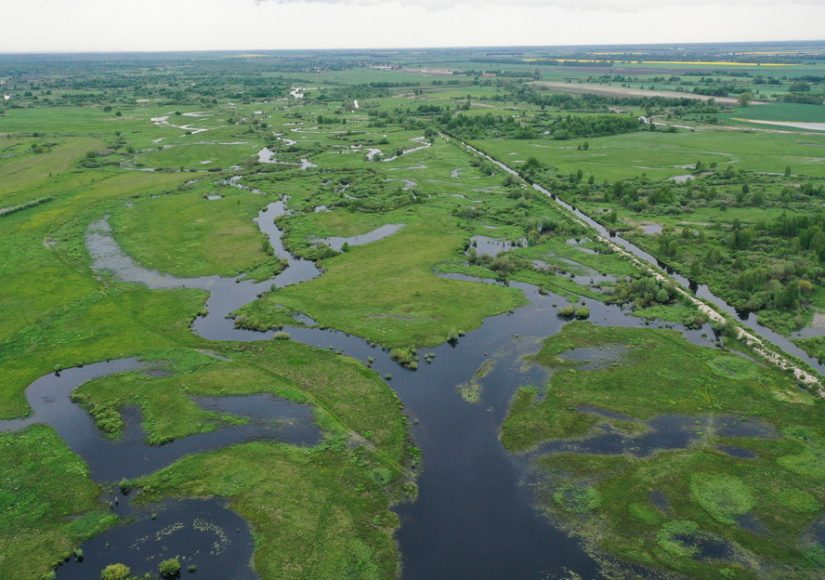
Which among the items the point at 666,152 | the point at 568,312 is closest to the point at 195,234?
the point at 568,312

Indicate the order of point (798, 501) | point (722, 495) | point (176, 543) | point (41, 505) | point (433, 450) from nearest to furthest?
point (176, 543) → point (798, 501) → point (41, 505) → point (722, 495) → point (433, 450)

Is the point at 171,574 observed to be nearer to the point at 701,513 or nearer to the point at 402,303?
the point at 701,513

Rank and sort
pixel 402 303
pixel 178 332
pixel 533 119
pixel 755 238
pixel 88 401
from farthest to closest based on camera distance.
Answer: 1. pixel 533 119
2. pixel 755 238
3. pixel 402 303
4. pixel 178 332
5. pixel 88 401

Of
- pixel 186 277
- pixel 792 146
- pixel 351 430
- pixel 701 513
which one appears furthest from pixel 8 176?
pixel 792 146

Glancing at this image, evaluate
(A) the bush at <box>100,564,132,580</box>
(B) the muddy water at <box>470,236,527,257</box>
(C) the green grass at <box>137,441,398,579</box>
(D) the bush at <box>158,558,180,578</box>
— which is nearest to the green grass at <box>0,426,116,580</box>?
(A) the bush at <box>100,564,132,580</box>

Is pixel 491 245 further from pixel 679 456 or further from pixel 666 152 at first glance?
pixel 666 152

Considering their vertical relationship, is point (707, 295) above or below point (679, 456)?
above

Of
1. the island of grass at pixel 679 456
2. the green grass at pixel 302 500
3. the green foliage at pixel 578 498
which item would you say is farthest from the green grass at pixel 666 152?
the green grass at pixel 302 500
